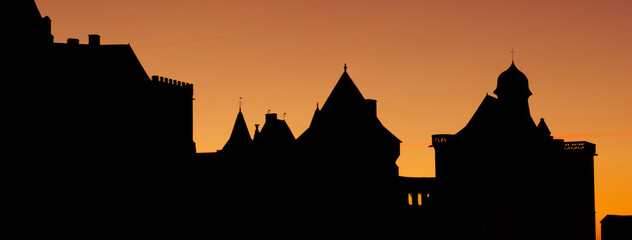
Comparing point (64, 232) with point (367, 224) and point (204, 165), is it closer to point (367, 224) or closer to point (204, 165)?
point (204, 165)

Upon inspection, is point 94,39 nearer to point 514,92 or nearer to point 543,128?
point 514,92

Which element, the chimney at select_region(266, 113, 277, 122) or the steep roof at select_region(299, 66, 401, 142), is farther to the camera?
the chimney at select_region(266, 113, 277, 122)

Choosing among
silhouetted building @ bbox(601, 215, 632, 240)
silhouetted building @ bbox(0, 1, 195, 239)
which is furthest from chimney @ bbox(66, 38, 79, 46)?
silhouetted building @ bbox(601, 215, 632, 240)

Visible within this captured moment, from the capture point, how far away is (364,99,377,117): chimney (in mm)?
80438

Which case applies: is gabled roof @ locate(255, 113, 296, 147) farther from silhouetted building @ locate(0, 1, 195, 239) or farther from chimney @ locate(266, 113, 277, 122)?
silhouetted building @ locate(0, 1, 195, 239)

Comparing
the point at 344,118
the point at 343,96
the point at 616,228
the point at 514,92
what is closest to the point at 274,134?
the point at 344,118

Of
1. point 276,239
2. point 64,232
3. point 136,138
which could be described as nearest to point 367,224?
point 276,239

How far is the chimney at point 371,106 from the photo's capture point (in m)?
80.4

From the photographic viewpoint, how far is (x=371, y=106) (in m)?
81.1

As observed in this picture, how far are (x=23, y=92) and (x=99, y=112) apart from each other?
4.50 metres

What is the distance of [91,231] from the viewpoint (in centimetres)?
6544

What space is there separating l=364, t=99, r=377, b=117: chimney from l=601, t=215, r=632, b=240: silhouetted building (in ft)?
121

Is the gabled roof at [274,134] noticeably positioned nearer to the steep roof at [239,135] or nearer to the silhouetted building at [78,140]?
the steep roof at [239,135]

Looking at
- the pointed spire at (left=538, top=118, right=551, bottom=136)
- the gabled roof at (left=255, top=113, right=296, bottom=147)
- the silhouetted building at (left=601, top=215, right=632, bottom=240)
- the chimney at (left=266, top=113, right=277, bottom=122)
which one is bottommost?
the silhouetted building at (left=601, top=215, right=632, bottom=240)
